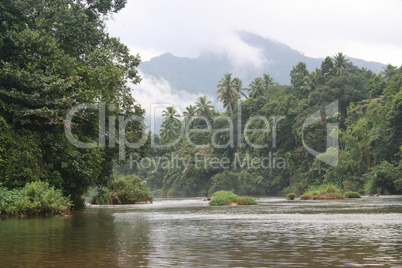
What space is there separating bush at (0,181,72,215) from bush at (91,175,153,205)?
1554cm

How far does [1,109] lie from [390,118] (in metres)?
46.1

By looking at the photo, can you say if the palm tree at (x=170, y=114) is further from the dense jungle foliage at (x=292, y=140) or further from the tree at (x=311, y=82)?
the tree at (x=311, y=82)

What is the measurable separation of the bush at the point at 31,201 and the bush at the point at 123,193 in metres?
15.5

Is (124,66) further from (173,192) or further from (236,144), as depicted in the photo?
(173,192)

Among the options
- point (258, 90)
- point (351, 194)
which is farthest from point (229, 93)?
point (351, 194)

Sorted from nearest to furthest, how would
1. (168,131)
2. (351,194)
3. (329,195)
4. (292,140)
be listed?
(329,195) < (351,194) < (292,140) < (168,131)

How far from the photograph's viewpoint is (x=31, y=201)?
71.0 feet

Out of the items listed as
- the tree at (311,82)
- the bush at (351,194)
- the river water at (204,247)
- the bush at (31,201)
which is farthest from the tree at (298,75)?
the river water at (204,247)

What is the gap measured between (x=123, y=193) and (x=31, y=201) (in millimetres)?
18501

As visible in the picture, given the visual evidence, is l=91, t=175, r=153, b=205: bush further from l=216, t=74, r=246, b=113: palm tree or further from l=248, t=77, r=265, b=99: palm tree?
→ l=248, t=77, r=265, b=99: palm tree

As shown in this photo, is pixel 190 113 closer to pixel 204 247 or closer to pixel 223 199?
pixel 223 199

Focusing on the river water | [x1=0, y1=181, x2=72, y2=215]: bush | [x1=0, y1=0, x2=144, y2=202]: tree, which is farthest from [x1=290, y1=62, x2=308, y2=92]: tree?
the river water

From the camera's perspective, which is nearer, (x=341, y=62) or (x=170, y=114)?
(x=341, y=62)

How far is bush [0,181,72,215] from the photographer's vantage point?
20891mm
